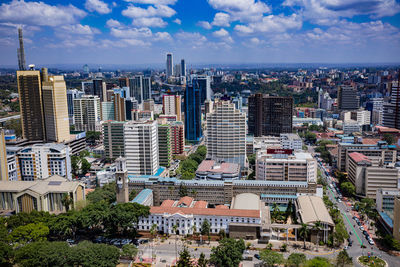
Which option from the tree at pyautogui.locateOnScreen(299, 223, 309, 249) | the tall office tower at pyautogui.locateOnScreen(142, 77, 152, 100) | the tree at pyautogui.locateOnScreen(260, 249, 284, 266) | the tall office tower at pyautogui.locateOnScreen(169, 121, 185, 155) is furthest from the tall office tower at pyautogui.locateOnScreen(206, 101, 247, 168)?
Result: the tall office tower at pyautogui.locateOnScreen(142, 77, 152, 100)

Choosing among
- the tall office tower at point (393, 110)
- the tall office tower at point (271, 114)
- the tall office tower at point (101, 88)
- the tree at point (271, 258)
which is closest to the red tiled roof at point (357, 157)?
the tree at point (271, 258)

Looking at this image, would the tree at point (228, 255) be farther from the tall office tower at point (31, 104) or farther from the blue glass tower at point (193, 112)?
the blue glass tower at point (193, 112)

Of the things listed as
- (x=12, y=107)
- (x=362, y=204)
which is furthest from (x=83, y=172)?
(x=12, y=107)

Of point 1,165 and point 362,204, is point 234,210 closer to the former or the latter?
point 362,204

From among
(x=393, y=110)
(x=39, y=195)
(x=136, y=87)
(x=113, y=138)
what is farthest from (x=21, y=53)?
(x=393, y=110)

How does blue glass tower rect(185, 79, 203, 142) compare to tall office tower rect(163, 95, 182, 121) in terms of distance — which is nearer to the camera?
blue glass tower rect(185, 79, 203, 142)

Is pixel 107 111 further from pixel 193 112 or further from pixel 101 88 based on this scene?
pixel 193 112

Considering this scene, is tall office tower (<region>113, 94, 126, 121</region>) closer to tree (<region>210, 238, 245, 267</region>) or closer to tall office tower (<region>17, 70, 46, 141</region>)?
tall office tower (<region>17, 70, 46, 141</region>)
